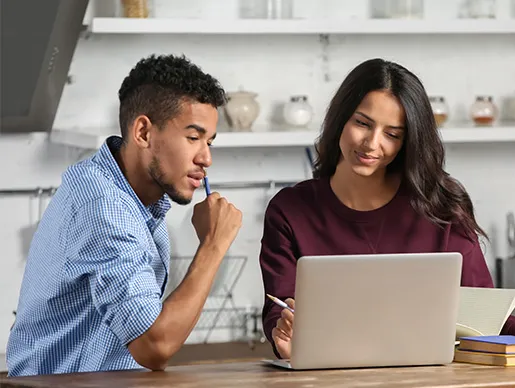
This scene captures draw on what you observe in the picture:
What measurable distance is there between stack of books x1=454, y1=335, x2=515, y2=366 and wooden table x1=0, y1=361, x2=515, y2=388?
0.04 meters

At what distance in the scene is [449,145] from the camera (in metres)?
4.20

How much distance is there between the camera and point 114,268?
2053 millimetres

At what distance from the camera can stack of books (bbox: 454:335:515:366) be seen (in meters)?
2.19

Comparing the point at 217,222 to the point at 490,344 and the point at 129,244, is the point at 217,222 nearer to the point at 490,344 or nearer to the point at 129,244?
the point at 129,244

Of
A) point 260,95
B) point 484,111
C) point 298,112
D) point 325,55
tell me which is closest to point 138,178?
point 298,112

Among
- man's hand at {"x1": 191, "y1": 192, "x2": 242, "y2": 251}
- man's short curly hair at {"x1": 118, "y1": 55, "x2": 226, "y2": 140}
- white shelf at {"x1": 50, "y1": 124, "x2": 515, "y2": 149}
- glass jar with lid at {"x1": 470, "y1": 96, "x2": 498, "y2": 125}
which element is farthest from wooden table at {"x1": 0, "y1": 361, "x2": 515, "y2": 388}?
glass jar with lid at {"x1": 470, "y1": 96, "x2": 498, "y2": 125}

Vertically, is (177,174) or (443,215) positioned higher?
(177,174)

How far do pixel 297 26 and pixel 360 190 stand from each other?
1114 mm

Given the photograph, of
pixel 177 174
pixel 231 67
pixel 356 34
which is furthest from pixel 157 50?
pixel 177 174

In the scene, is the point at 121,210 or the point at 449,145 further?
the point at 449,145

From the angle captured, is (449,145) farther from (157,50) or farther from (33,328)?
(33,328)

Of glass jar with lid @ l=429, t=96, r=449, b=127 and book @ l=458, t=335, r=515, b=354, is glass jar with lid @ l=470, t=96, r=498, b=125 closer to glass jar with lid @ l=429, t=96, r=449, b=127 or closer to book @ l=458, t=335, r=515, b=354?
glass jar with lid @ l=429, t=96, r=449, b=127

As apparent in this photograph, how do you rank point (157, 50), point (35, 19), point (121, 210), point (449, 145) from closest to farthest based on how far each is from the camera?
1. point (121, 210)
2. point (35, 19)
3. point (157, 50)
4. point (449, 145)

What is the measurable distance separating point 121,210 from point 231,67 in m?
1.89
